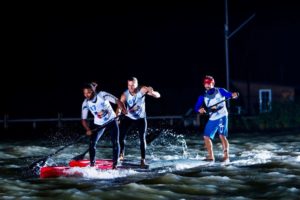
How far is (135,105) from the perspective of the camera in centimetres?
1270

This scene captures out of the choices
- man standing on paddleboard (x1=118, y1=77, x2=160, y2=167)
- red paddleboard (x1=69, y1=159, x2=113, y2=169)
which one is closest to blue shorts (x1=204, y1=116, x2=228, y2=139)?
man standing on paddleboard (x1=118, y1=77, x2=160, y2=167)

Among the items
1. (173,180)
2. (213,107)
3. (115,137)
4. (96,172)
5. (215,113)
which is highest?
(213,107)

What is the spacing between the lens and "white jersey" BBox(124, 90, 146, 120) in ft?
41.6

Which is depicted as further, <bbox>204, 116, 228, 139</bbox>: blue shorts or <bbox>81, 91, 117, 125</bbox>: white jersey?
<bbox>204, 116, 228, 139</bbox>: blue shorts

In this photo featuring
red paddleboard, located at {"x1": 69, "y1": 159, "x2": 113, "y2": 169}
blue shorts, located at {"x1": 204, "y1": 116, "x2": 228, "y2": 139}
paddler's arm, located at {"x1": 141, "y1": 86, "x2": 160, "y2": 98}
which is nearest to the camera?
paddler's arm, located at {"x1": 141, "y1": 86, "x2": 160, "y2": 98}

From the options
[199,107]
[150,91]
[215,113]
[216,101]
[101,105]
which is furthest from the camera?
[215,113]

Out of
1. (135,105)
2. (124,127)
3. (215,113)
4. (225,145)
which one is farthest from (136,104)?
(225,145)

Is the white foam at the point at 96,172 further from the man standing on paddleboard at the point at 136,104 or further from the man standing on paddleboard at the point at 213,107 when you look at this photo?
the man standing on paddleboard at the point at 213,107

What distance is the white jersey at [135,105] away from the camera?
41.6 feet

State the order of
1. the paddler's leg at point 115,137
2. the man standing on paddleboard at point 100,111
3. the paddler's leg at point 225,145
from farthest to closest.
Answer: the paddler's leg at point 225,145 < the paddler's leg at point 115,137 < the man standing on paddleboard at point 100,111

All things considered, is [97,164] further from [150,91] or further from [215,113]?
[215,113]

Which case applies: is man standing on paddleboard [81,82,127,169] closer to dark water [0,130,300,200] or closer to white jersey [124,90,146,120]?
white jersey [124,90,146,120]

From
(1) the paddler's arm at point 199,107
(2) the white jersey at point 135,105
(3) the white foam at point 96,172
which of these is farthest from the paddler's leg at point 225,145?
(3) the white foam at point 96,172

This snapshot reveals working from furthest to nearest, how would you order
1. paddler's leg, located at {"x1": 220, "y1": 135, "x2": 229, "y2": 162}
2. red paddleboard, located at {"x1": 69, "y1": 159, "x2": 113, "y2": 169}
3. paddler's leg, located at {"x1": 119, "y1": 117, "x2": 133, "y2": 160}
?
paddler's leg, located at {"x1": 220, "y1": 135, "x2": 229, "y2": 162}, paddler's leg, located at {"x1": 119, "y1": 117, "x2": 133, "y2": 160}, red paddleboard, located at {"x1": 69, "y1": 159, "x2": 113, "y2": 169}
